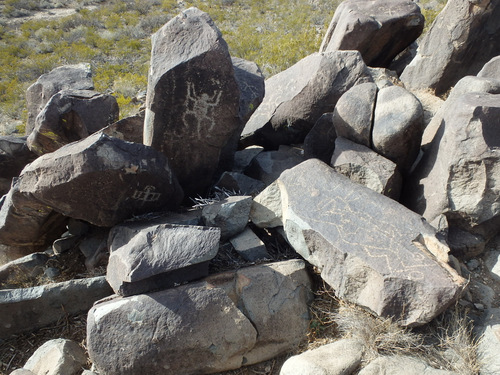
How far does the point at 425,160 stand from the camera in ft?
10.9

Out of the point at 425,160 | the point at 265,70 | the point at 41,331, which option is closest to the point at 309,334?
the point at 425,160

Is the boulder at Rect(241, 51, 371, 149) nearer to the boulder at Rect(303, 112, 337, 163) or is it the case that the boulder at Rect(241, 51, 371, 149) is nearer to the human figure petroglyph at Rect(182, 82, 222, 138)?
the boulder at Rect(303, 112, 337, 163)

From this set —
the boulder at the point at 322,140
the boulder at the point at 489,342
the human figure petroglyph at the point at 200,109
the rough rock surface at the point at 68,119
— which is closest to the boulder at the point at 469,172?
the boulder at the point at 489,342

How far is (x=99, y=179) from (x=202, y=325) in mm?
1223

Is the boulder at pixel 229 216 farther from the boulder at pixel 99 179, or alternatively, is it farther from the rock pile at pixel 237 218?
the boulder at pixel 99 179

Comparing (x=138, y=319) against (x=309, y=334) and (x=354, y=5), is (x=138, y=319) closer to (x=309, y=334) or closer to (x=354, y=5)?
(x=309, y=334)

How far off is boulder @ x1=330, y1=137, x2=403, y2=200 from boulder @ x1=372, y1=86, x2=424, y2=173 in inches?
4.4

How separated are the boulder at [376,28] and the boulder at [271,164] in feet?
6.33

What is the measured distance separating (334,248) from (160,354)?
4.11 feet

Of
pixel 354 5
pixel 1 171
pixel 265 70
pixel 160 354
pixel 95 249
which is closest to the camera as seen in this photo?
pixel 160 354

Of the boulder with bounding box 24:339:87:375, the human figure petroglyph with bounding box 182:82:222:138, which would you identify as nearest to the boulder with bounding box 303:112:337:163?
the human figure petroglyph with bounding box 182:82:222:138

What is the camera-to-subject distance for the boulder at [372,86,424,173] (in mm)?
3100

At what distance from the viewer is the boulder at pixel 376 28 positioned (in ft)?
16.5

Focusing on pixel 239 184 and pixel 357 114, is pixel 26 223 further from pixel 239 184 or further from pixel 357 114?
pixel 357 114
